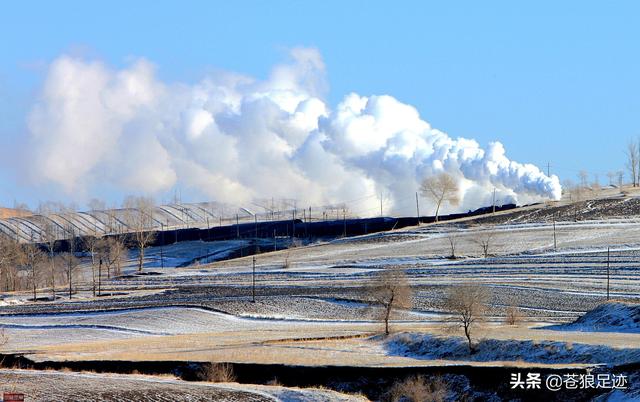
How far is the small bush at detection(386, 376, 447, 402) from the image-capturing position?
145ft

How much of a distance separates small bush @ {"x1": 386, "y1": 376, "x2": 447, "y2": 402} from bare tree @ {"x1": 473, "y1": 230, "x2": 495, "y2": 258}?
258 ft

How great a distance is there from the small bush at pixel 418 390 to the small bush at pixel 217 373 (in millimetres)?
7418

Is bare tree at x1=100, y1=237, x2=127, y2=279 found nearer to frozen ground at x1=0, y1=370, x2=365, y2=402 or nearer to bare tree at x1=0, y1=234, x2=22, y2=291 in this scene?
bare tree at x1=0, y1=234, x2=22, y2=291

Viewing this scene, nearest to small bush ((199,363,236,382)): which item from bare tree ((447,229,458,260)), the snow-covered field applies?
the snow-covered field

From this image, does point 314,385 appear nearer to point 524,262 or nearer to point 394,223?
point 524,262

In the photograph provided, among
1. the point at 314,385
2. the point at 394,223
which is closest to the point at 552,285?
the point at 314,385

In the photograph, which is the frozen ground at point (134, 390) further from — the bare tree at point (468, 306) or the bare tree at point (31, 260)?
the bare tree at point (31, 260)

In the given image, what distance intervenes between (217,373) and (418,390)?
9.30 m

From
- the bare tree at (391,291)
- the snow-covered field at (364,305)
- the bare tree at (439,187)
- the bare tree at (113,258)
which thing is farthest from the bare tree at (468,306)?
the bare tree at (439,187)

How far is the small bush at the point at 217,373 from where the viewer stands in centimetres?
4838

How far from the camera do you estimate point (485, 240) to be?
136 m

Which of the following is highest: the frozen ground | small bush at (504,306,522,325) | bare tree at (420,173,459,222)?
bare tree at (420,173,459,222)

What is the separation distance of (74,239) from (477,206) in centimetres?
6225

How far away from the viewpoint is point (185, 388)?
43125mm
